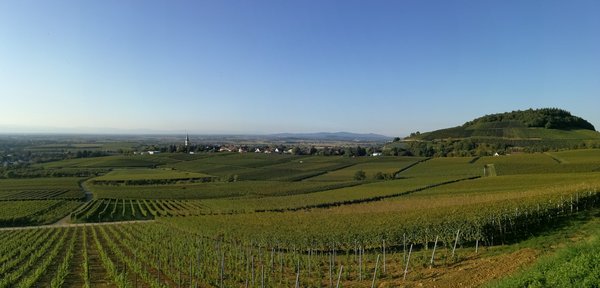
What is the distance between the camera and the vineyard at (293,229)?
20.6 meters

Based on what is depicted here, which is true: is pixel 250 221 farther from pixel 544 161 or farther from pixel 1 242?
pixel 544 161

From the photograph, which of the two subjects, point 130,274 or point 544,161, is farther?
point 544,161

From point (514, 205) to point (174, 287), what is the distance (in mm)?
24857

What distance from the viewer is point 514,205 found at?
30.2 meters

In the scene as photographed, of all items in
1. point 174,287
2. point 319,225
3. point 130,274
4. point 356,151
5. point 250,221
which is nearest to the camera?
point 174,287

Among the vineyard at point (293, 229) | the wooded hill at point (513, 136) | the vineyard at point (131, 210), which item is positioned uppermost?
the wooded hill at point (513, 136)

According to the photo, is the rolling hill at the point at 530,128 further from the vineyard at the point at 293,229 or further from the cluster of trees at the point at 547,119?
the vineyard at the point at 293,229

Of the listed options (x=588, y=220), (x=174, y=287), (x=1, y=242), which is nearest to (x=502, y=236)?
(x=588, y=220)

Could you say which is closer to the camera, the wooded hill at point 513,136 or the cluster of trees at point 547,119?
the wooded hill at point 513,136

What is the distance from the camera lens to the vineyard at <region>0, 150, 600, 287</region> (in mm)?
20578

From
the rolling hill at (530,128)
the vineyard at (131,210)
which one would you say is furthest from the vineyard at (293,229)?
the rolling hill at (530,128)

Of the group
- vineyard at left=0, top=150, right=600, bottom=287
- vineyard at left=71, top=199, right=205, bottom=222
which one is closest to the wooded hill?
vineyard at left=0, top=150, right=600, bottom=287

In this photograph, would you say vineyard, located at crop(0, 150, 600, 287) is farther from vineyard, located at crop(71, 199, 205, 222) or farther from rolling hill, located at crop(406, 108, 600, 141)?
rolling hill, located at crop(406, 108, 600, 141)

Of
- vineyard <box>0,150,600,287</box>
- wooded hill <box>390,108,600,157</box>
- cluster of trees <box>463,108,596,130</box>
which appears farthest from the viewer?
cluster of trees <box>463,108,596,130</box>
